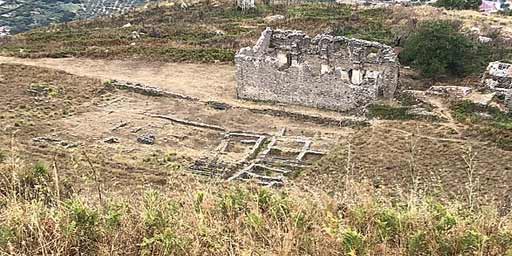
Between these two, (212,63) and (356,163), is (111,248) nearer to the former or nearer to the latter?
(356,163)

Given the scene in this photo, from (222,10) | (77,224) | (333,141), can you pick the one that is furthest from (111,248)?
(222,10)

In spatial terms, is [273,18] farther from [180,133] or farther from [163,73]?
[180,133]

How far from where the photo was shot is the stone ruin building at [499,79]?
25375mm

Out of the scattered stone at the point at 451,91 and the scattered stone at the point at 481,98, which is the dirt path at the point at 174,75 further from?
the scattered stone at the point at 481,98

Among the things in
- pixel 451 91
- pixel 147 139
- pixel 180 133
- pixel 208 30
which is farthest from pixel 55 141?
pixel 208 30

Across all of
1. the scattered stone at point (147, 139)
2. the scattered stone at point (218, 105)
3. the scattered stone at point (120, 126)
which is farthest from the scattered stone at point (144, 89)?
the scattered stone at point (147, 139)

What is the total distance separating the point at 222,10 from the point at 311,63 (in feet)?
78.2

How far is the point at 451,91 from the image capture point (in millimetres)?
25922

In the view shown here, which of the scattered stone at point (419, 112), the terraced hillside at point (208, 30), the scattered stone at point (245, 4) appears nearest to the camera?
the scattered stone at point (419, 112)

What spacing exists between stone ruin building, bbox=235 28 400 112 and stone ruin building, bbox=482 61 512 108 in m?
3.88

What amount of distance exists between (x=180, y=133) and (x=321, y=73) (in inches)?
248

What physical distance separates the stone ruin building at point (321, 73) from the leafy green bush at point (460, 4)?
20.9 meters

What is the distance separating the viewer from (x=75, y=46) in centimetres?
3666

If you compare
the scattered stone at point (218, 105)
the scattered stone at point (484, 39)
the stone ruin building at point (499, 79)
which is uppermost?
the scattered stone at point (484, 39)
